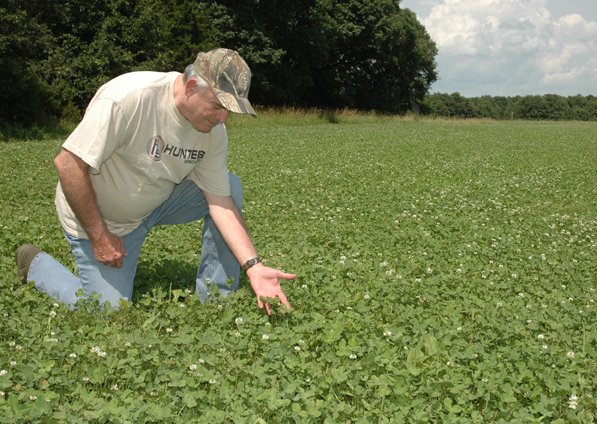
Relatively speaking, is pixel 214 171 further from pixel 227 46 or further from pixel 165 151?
pixel 227 46

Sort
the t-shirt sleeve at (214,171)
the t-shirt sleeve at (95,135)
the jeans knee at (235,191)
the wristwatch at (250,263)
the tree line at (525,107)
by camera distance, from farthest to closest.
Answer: the tree line at (525,107)
the jeans knee at (235,191)
the t-shirt sleeve at (214,171)
the wristwatch at (250,263)
the t-shirt sleeve at (95,135)

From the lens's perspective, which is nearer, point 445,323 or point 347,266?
point 445,323

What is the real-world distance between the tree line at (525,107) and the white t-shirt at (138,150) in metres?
152

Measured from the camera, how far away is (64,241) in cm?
816

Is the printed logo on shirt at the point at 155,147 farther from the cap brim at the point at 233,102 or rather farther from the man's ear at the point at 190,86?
the cap brim at the point at 233,102

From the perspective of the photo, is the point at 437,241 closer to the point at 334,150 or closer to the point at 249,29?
the point at 334,150

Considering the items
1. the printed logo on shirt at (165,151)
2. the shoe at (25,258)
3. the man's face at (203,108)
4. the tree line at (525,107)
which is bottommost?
the shoe at (25,258)

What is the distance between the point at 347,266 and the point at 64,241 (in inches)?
146

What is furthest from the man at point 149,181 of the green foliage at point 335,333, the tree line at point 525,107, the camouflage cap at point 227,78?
the tree line at point 525,107

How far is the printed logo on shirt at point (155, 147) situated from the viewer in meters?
5.14

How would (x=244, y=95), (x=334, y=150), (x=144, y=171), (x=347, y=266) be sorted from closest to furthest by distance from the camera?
(x=244, y=95)
(x=144, y=171)
(x=347, y=266)
(x=334, y=150)

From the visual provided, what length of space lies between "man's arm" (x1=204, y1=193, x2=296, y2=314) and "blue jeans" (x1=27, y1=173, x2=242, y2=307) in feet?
0.76

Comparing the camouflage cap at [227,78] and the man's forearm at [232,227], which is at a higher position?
the camouflage cap at [227,78]

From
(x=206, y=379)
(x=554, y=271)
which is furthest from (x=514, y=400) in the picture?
(x=554, y=271)
